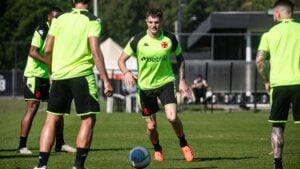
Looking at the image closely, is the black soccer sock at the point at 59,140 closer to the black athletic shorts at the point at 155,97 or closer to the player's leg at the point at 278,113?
the black athletic shorts at the point at 155,97

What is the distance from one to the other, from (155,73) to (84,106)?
10.0 ft

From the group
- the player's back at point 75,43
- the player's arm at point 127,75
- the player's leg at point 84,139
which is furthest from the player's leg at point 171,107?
the player's back at point 75,43

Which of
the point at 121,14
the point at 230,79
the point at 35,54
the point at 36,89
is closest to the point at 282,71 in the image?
the point at 35,54

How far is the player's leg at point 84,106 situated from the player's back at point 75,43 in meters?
0.12

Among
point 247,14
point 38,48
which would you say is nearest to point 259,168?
point 38,48

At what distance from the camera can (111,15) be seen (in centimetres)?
10188

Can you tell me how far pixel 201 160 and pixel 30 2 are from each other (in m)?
70.9

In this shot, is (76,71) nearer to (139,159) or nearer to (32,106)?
(139,159)

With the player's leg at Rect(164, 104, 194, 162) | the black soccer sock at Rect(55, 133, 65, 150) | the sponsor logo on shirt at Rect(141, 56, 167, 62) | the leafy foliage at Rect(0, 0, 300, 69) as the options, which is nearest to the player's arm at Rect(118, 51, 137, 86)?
the sponsor logo on shirt at Rect(141, 56, 167, 62)

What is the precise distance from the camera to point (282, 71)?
11.9m

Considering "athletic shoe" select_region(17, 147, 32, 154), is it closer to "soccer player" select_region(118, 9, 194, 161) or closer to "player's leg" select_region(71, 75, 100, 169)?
"soccer player" select_region(118, 9, 194, 161)

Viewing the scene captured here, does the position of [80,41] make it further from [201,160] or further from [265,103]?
[265,103]

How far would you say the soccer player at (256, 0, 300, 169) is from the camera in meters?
11.9

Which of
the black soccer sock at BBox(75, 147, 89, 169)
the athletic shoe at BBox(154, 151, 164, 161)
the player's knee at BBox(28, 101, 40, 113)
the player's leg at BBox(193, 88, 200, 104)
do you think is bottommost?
the player's leg at BBox(193, 88, 200, 104)
